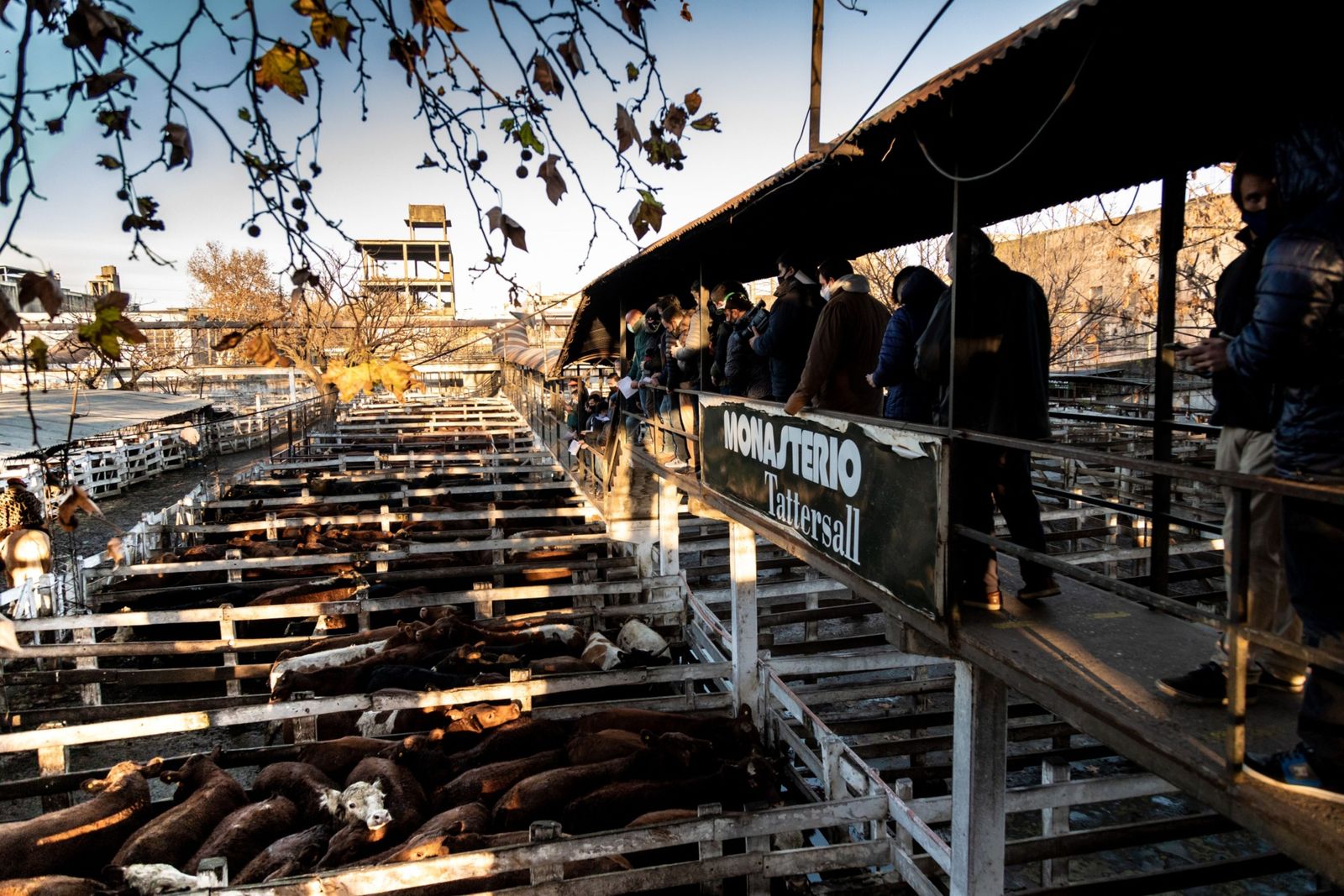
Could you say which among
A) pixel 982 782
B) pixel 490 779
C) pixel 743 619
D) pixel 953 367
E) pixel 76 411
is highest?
pixel 953 367

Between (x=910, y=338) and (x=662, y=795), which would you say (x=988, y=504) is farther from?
(x=662, y=795)

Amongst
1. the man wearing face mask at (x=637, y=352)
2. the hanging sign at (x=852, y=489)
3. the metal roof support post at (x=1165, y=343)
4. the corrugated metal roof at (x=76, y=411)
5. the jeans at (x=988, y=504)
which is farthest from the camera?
the corrugated metal roof at (x=76, y=411)

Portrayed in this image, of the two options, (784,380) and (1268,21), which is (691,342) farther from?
(1268,21)

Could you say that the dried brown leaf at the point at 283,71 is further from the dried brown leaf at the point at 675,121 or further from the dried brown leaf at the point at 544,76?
the dried brown leaf at the point at 675,121

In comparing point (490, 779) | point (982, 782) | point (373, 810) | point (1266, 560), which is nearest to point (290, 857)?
point (373, 810)

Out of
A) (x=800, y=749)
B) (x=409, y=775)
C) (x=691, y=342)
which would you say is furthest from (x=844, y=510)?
(x=409, y=775)

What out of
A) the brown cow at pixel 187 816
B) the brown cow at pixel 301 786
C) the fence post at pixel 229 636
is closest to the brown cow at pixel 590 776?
the brown cow at pixel 301 786

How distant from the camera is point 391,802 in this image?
26.0ft

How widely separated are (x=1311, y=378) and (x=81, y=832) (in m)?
9.57

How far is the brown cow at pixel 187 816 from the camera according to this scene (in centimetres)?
727

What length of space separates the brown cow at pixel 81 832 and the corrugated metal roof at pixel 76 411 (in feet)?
26.4

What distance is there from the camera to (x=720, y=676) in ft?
32.8

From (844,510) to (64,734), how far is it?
7.96 meters

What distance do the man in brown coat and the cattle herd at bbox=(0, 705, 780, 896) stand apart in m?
3.90
